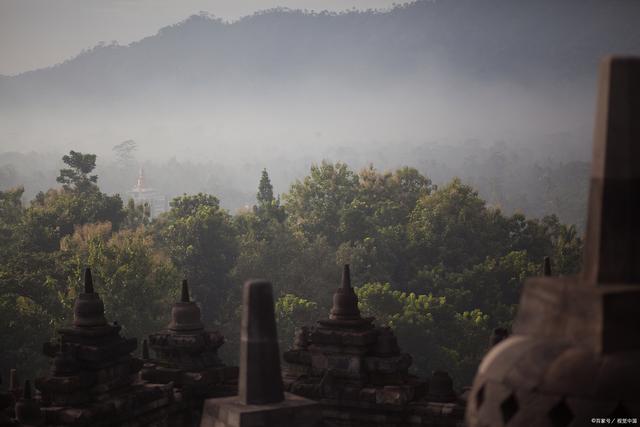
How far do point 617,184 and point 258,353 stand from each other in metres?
4.94

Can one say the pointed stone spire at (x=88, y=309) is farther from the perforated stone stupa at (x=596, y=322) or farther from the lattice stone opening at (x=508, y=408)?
the lattice stone opening at (x=508, y=408)

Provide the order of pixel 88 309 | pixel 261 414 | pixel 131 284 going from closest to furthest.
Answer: pixel 261 414
pixel 88 309
pixel 131 284

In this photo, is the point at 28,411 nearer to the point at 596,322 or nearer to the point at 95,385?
the point at 95,385

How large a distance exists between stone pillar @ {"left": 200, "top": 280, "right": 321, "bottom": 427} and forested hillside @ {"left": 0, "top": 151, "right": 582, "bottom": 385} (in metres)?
44.7

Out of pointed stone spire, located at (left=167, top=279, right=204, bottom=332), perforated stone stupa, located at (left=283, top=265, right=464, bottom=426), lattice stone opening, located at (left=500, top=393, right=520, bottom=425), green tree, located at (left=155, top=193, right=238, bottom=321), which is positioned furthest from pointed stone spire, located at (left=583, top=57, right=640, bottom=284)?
green tree, located at (left=155, top=193, right=238, bottom=321)

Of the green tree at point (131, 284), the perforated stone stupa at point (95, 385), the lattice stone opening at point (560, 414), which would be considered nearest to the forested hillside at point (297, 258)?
the green tree at point (131, 284)

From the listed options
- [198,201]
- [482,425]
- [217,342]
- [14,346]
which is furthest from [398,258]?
[482,425]

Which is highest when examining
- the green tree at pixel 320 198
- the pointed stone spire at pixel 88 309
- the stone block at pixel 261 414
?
the green tree at pixel 320 198

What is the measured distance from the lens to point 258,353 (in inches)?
423

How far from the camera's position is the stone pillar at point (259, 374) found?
34.6 ft

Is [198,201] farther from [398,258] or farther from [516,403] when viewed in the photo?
[516,403]

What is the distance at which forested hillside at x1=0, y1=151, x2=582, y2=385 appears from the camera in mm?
63812

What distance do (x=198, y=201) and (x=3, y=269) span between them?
104 feet

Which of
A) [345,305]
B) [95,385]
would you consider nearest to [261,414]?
[95,385]
